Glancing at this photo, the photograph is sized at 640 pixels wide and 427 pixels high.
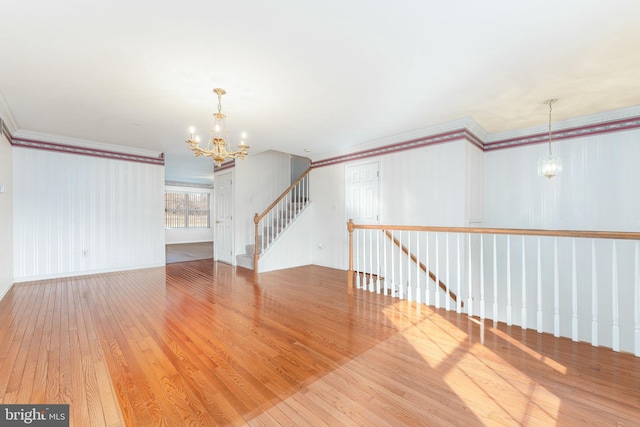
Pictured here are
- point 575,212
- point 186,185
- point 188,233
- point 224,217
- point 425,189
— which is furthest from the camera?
point 188,233

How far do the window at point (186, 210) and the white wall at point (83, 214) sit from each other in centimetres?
540

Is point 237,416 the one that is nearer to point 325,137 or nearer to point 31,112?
point 325,137

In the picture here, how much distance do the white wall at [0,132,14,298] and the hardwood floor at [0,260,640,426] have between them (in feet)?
3.13

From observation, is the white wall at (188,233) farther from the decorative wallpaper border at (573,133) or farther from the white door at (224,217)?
the decorative wallpaper border at (573,133)

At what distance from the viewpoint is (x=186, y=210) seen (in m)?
11.7

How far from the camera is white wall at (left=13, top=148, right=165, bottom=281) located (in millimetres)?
4918

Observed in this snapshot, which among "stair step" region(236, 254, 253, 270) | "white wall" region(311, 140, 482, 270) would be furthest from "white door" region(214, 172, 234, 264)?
"white wall" region(311, 140, 482, 270)

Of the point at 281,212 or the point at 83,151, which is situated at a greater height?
the point at 83,151

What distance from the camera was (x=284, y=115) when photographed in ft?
13.3

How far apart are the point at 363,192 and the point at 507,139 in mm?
2745

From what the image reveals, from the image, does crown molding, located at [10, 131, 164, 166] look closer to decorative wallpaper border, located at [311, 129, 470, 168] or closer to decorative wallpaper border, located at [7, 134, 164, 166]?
decorative wallpaper border, located at [7, 134, 164, 166]

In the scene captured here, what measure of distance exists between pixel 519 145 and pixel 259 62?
15.1 ft

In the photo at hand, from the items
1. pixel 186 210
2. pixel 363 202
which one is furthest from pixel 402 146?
pixel 186 210

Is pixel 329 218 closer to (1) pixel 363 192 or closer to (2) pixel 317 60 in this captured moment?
(1) pixel 363 192
